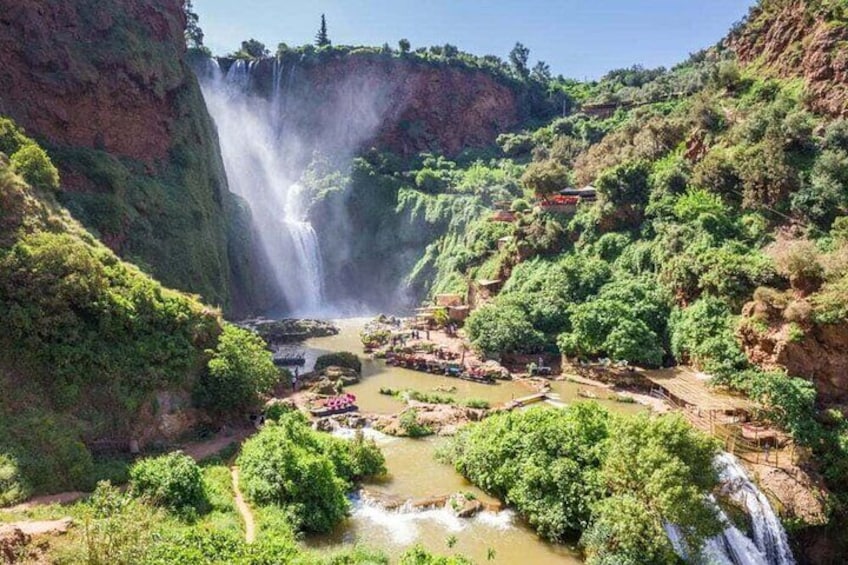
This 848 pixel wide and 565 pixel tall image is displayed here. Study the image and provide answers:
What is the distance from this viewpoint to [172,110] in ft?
166

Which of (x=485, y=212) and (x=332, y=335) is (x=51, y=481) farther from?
(x=485, y=212)

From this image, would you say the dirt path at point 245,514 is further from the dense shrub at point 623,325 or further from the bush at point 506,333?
the dense shrub at point 623,325

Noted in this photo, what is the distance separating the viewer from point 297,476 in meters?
19.1

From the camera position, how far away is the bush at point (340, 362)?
36.9m

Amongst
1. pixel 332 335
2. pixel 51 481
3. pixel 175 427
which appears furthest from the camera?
pixel 332 335

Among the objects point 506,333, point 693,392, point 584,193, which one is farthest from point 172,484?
point 584,193

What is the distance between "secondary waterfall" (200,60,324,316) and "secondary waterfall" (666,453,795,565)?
53.1m

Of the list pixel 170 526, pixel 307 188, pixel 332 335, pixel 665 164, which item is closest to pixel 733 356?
pixel 665 164

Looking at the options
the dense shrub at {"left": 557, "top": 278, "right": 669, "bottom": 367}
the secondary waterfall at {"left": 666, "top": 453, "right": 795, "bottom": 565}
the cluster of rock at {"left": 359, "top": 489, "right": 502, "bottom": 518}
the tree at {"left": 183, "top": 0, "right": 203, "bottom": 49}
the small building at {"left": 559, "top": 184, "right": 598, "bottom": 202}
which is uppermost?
the tree at {"left": 183, "top": 0, "right": 203, "bottom": 49}

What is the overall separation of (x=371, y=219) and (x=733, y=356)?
49494mm

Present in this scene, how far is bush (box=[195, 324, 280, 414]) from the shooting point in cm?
2509

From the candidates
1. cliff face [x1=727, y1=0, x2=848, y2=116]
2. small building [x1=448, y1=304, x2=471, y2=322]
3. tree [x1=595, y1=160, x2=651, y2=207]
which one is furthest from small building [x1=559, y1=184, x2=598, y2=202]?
cliff face [x1=727, y1=0, x2=848, y2=116]

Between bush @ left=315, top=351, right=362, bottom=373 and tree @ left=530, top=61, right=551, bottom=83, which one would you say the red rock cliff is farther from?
tree @ left=530, top=61, right=551, bottom=83

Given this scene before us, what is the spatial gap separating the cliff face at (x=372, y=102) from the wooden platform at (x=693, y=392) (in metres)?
55.5
